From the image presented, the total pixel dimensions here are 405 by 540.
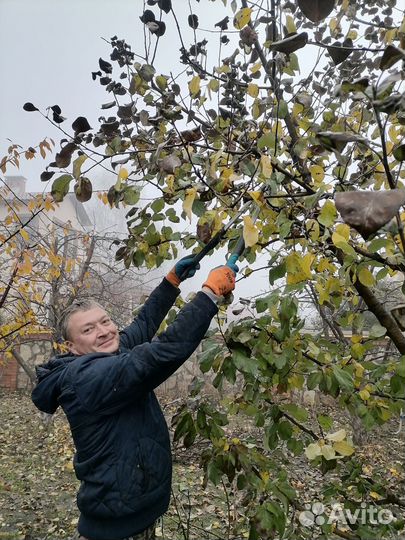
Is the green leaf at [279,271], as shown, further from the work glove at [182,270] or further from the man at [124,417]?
the work glove at [182,270]

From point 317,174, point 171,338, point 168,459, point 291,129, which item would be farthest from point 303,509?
point 291,129

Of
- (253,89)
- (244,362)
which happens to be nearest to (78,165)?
(253,89)

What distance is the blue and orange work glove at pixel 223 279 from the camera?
54.1 inches

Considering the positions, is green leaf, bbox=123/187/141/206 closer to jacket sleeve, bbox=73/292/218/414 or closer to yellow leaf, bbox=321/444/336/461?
jacket sleeve, bbox=73/292/218/414

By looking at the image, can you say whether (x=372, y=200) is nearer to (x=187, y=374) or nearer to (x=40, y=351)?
(x=187, y=374)

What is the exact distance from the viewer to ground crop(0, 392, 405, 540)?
3546 mm

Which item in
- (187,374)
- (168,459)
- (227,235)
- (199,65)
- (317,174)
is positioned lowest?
(187,374)

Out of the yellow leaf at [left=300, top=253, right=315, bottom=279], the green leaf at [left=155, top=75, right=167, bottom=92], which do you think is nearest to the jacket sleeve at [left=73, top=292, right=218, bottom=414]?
the yellow leaf at [left=300, top=253, right=315, bottom=279]

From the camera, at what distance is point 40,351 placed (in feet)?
33.5

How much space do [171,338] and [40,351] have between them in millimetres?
9998

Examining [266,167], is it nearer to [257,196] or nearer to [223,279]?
[257,196]

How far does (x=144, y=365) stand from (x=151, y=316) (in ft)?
1.96

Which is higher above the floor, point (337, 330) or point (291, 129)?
point (291, 129)

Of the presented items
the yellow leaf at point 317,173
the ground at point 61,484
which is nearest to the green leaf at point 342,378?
the yellow leaf at point 317,173
